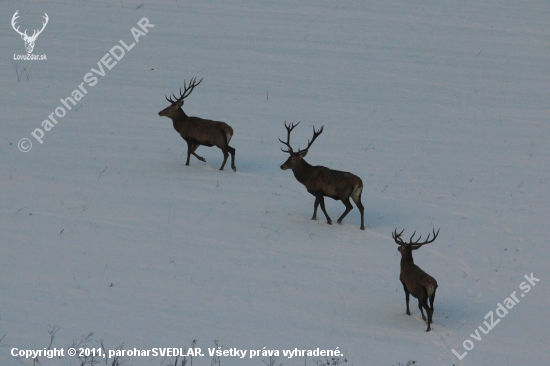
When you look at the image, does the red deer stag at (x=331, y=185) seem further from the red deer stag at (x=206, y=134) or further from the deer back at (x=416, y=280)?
the deer back at (x=416, y=280)

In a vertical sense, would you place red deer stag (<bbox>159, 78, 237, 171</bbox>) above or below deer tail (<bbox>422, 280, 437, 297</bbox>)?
above

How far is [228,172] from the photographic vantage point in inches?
593

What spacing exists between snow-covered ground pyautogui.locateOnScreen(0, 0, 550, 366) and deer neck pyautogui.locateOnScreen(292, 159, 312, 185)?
0.64 m

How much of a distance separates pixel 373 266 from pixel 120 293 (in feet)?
12.9

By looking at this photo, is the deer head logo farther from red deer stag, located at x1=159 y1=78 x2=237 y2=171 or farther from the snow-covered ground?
red deer stag, located at x1=159 y1=78 x2=237 y2=171

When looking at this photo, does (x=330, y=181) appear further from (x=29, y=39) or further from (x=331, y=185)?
(x=29, y=39)

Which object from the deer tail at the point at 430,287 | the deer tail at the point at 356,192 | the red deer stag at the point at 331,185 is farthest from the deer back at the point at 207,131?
the deer tail at the point at 430,287

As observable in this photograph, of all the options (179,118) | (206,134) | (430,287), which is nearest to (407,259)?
(430,287)

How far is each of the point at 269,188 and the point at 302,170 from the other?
1231 mm

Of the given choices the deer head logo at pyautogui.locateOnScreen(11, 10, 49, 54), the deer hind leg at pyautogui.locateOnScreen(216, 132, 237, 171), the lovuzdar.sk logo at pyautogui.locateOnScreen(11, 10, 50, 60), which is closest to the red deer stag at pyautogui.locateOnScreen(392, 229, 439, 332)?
the deer hind leg at pyautogui.locateOnScreen(216, 132, 237, 171)

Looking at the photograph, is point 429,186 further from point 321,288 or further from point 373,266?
point 321,288

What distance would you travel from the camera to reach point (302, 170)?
13.4m

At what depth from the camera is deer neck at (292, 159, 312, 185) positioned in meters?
13.3

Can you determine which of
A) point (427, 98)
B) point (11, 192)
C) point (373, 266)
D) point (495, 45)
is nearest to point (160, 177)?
point (11, 192)
